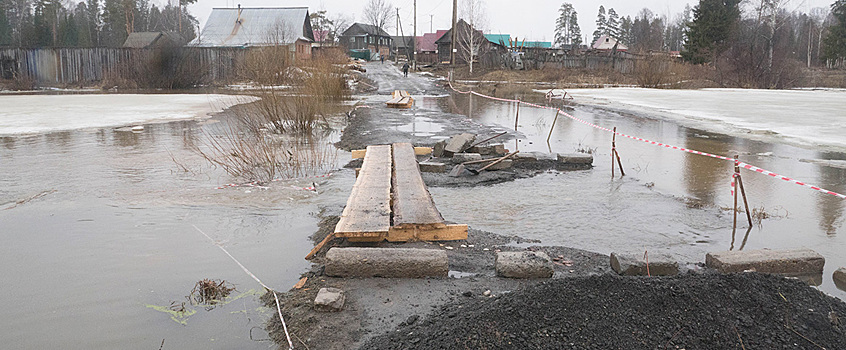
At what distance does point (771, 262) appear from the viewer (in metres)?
4.62

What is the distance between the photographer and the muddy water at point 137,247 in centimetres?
390

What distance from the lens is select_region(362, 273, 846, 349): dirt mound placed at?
3164mm

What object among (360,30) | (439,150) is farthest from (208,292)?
(360,30)

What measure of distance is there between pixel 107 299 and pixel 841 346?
470 centimetres

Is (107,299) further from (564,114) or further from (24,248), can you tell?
(564,114)

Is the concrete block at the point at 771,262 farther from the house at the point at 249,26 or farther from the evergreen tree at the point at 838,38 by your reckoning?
the evergreen tree at the point at 838,38

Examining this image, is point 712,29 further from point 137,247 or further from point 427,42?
point 427,42

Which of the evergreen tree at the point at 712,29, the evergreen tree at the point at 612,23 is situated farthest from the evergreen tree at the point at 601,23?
the evergreen tree at the point at 712,29

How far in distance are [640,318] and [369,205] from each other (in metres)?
3.11

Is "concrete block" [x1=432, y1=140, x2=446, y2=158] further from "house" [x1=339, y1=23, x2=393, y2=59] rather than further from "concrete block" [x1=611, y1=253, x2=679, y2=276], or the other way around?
"house" [x1=339, y1=23, x2=393, y2=59]

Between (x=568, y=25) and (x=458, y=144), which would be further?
(x=568, y=25)

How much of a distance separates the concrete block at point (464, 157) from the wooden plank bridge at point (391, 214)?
1760 millimetres

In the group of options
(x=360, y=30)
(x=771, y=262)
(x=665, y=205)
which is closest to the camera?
(x=771, y=262)

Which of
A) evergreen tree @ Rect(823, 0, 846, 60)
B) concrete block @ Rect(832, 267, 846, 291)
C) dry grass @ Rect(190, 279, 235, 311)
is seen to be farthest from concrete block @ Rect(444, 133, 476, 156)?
evergreen tree @ Rect(823, 0, 846, 60)
